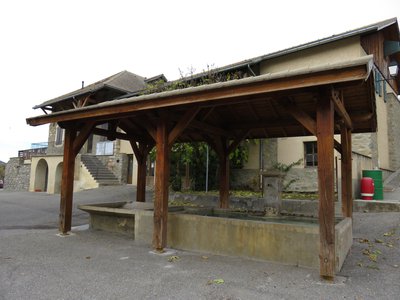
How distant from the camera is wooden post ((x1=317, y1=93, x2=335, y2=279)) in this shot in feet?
11.9

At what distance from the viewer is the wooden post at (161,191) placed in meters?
5.04

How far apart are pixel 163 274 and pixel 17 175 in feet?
72.7

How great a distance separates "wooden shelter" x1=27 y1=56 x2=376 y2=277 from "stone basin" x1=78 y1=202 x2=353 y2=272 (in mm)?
369

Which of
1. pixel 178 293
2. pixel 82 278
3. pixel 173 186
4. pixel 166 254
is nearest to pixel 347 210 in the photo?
pixel 166 254

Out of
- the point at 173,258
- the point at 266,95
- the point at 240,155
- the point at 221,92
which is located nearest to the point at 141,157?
the point at 173,258

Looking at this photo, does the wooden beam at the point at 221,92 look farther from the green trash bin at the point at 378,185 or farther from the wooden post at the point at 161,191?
the green trash bin at the point at 378,185

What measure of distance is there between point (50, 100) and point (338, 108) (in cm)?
2076

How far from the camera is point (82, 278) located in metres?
3.67

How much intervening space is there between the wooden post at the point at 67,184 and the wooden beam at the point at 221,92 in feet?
2.38

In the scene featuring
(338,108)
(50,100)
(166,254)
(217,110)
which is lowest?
(166,254)

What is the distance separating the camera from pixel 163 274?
389 cm

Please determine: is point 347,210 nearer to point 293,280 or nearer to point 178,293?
point 293,280

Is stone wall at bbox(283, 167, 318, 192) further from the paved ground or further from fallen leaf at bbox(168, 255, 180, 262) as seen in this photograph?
fallen leaf at bbox(168, 255, 180, 262)

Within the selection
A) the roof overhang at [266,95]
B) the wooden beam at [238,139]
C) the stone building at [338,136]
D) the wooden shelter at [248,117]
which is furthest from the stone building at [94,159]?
the roof overhang at [266,95]
